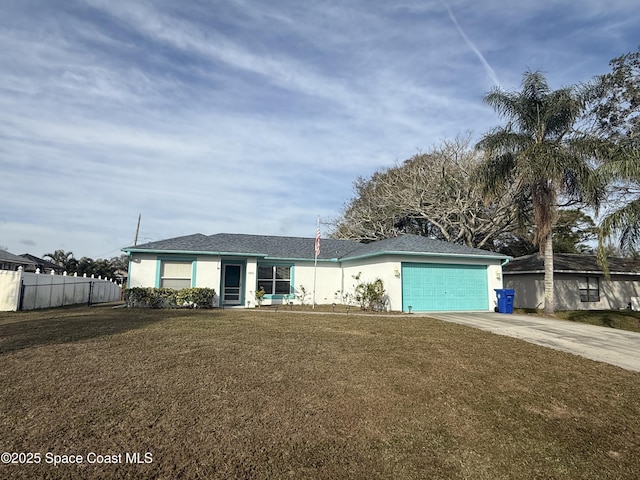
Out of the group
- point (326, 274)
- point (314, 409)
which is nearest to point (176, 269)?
point (326, 274)

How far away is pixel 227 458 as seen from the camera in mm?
3480

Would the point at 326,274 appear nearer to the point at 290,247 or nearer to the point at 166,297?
the point at 290,247

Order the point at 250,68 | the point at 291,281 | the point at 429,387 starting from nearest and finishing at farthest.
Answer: the point at 429,387 → the point at 250,68 → the point at 291,281

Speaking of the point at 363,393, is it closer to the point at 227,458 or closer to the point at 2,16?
the point at 227,458

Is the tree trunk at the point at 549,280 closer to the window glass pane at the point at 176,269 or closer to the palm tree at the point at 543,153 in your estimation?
the palm tree at the point at 543,153

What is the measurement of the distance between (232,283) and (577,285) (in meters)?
19.5

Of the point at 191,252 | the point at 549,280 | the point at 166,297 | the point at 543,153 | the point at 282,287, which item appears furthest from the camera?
the point at 282,287

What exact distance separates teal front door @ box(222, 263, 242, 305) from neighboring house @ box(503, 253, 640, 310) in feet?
51.8

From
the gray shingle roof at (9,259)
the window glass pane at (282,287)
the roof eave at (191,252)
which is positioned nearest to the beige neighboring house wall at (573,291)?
the window glass pane at (282,287)

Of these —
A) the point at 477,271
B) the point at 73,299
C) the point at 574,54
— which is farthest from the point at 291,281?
the point at 574,54

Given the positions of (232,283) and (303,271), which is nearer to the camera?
(232,283)

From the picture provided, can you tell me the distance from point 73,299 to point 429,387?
20509 millimetres

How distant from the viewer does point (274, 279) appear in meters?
19.1

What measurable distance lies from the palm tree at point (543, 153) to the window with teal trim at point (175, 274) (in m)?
14.0
